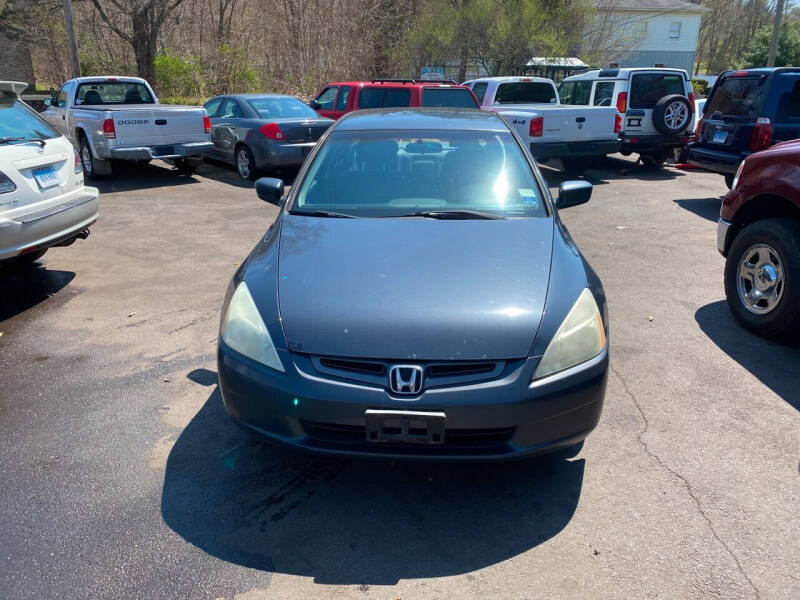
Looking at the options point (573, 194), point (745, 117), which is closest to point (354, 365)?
point (573, 194)

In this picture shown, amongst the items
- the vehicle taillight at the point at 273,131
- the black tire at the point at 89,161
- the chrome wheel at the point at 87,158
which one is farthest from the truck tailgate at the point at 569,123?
the chrome wheel at the point at 87,158

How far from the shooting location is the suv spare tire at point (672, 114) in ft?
38.8

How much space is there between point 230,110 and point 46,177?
23.2ft

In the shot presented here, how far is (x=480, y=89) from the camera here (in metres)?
13.4

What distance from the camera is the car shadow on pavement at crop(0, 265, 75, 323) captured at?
5.50 metres

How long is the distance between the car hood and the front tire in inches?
319

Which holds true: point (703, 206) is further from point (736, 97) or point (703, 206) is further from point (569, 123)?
point (569, 123)

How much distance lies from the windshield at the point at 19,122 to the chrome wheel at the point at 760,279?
235 inches

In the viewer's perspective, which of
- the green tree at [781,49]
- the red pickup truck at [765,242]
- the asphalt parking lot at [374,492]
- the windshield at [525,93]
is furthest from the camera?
the green tree at [781,49]

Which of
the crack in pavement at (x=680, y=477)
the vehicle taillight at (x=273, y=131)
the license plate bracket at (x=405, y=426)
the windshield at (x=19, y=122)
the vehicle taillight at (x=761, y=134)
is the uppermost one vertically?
the windshield at (x=19, y=122)

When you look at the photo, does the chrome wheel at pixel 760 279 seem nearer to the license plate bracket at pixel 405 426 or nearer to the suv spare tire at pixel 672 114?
the license plate bracket at pixel 405 426

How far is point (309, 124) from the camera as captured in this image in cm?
1116

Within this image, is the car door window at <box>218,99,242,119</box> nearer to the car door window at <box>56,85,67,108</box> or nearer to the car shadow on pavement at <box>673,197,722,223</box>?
the car door window at <box>56,85,67,108</box>

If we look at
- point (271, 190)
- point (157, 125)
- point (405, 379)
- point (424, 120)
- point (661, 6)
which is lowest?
point (405, 379)
